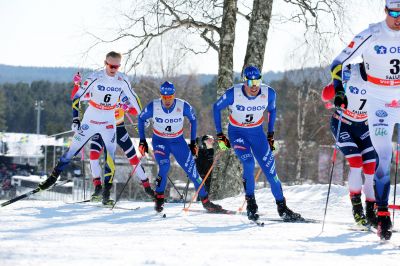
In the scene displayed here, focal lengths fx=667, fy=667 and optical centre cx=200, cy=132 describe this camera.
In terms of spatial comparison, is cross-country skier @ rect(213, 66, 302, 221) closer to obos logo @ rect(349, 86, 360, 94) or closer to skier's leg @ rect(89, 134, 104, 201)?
obos logo @ rect(349, 86, 360, 94)

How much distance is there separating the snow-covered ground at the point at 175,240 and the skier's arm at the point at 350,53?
1.63m

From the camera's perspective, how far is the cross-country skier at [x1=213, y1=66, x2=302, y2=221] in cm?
838

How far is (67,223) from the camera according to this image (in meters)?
8.00

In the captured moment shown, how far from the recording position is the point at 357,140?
25.8 feet

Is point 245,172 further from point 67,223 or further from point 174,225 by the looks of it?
point 67,223

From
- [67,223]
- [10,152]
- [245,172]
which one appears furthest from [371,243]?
[10,152]

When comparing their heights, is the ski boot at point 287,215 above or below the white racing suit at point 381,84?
below

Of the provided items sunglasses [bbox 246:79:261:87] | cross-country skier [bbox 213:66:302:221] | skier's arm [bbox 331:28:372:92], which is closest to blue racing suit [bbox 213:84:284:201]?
cross-country skier [bbox 213:66:302:221]

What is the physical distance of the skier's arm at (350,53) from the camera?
6630 millimetres

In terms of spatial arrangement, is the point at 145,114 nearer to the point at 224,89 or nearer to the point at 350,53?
the point at 350,53

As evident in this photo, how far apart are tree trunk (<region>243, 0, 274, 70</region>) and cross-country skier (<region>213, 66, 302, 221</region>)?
207 inches

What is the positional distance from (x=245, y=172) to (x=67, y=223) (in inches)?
90.5

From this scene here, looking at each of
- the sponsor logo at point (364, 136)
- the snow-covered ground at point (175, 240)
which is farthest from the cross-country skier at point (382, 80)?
the sponsor logo at point (364, 136)

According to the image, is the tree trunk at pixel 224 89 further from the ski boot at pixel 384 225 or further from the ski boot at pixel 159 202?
the ski boot at pixel 384 225
